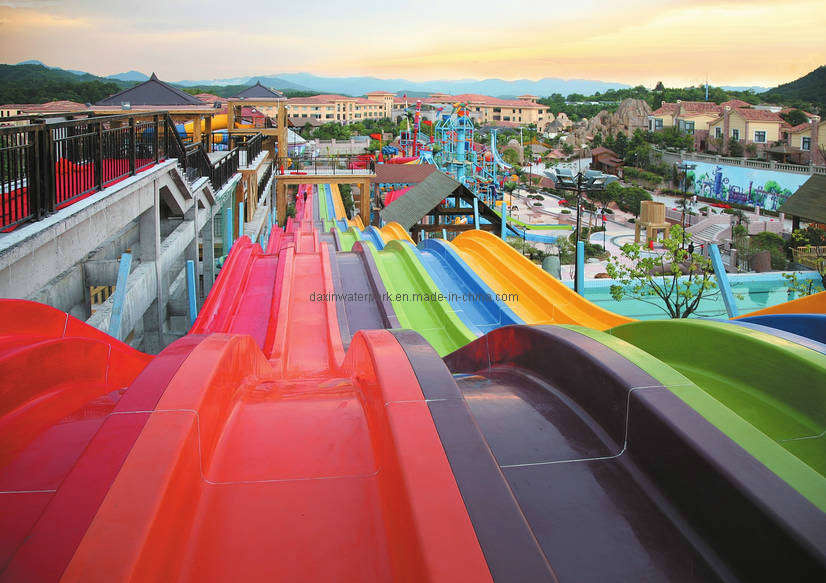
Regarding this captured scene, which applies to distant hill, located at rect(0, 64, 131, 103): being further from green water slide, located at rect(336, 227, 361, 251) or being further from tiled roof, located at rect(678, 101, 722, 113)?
tiled roof, located at rect(678, 101, 722, 113)

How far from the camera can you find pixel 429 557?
1.93m

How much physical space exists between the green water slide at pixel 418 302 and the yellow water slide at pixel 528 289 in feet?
3.39

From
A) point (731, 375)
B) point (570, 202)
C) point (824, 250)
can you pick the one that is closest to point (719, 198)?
point (570, 202)

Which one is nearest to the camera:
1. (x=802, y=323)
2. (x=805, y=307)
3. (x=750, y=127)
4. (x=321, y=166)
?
(x=802, y=323)

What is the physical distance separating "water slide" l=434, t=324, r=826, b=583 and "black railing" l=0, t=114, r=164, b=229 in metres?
3.94

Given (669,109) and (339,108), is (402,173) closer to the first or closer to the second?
(669,109)

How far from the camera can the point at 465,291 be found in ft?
34.4

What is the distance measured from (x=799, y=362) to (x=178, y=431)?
3.08m

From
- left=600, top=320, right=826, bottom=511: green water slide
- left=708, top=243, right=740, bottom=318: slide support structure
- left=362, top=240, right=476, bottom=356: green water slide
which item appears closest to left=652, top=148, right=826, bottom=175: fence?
left=708, top=243, right=740, bottom=318: slide support structure

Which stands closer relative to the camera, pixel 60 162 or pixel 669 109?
pixel 60 162

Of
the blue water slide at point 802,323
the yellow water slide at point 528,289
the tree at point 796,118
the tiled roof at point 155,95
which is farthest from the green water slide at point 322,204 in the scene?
the tree at point 796,118

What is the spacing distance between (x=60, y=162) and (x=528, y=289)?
6610 millimetres

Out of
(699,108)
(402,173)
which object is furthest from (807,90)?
(402,173)

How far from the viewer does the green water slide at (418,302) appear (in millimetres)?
8539
